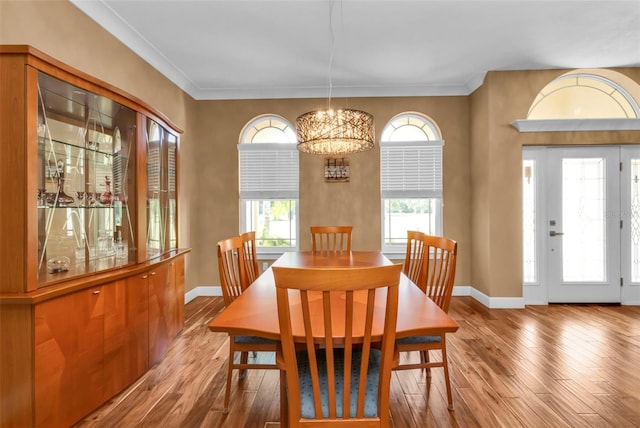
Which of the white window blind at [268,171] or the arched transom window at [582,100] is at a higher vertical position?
the arched transom window at [582,100]

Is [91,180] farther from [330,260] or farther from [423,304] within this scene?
[423,304]

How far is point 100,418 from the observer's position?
1.94 m

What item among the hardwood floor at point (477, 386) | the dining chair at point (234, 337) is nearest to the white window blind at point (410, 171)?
the hardwood floor at point (477, 386)

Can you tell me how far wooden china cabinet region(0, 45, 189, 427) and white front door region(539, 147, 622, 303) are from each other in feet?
14.9

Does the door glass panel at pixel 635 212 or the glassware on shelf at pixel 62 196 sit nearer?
the glassware on shelf at pixel 62 196

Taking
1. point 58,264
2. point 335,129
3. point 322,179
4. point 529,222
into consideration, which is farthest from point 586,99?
point 58,264

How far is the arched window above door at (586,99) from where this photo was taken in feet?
13.0

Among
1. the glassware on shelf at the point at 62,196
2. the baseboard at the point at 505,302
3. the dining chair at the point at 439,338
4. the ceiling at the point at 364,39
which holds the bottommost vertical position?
the baseboard at the point at 505,302

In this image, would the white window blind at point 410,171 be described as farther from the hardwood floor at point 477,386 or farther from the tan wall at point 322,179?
the hardwood floor at point 477,386

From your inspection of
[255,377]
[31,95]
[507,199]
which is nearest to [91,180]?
[31,95]

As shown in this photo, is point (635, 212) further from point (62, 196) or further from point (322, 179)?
point (62, 196)

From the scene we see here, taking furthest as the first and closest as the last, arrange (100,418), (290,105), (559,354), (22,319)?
(290,105), (559,354), (100,418), (22,319)

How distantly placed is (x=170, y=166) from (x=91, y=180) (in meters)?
1.02

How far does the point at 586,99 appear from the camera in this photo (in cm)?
407
